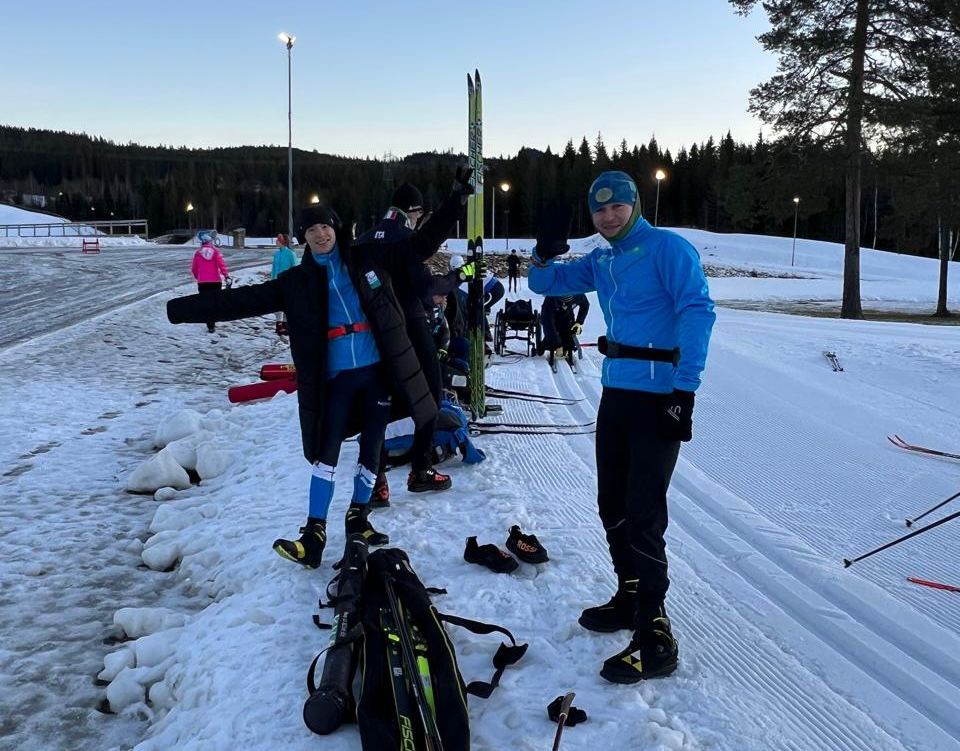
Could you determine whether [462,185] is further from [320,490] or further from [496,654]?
[496,654]

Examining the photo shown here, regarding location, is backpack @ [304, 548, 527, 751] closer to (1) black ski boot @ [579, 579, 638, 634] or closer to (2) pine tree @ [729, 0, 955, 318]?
(1) black ski boot @ [579, 579, 638, 634]

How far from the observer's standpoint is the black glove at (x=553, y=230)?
345 centimetres

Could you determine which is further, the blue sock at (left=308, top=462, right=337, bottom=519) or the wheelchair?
the wheelchair

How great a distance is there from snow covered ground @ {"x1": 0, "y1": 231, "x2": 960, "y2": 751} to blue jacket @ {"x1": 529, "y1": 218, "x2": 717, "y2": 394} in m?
1.24

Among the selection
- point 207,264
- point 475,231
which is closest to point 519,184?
point 207,264

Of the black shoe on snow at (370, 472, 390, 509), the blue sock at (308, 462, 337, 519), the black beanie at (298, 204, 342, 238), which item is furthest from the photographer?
the black shoe on snow at (370, 472, 390, 509)

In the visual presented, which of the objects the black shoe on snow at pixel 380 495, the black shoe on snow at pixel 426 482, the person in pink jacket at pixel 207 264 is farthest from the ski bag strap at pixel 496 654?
the person in pink jacket at pixel 207 264

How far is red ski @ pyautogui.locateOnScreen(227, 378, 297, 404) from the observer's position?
341 inches

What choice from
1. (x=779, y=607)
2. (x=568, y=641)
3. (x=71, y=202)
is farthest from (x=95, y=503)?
(x=71, y=202)

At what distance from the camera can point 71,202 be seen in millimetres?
118625

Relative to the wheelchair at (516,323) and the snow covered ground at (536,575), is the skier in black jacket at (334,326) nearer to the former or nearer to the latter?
the snow covered ground at (536,575)

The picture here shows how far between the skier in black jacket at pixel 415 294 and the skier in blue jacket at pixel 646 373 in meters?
1.24

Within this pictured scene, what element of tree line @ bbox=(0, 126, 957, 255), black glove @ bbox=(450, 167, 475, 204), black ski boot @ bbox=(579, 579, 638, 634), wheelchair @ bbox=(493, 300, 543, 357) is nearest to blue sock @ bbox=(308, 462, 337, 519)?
black ski boot @ bbox=(579, 579, 638, 634)

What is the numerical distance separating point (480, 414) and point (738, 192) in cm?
1796
